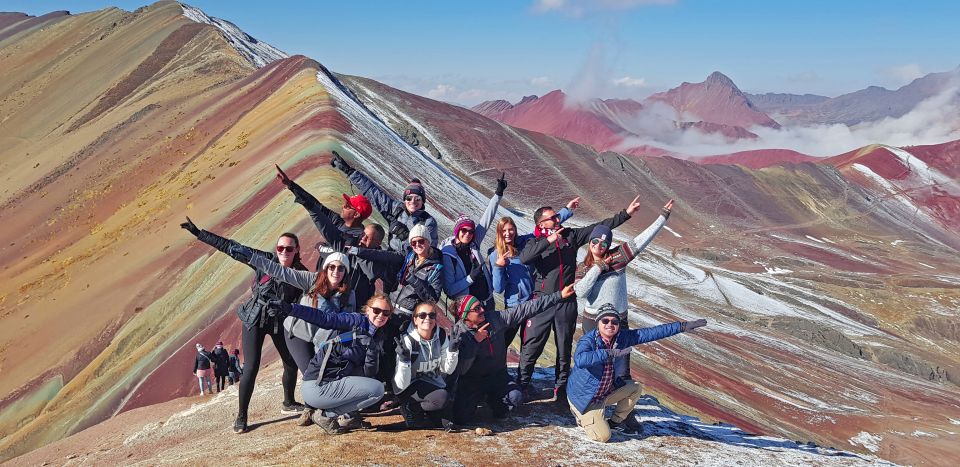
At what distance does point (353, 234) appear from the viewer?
27.2 feet

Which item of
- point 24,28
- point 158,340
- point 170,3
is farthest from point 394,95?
point 24,28

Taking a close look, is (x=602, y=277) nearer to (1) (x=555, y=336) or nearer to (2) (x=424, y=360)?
(1) (x=555, y=336)

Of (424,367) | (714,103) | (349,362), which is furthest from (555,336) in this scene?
(714,103)

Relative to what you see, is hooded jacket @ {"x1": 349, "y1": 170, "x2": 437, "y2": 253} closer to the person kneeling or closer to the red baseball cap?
the red baseball cap

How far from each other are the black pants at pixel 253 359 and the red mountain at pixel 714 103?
187 meters

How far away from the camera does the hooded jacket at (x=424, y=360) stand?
652 cm

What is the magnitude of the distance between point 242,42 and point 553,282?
62715mm

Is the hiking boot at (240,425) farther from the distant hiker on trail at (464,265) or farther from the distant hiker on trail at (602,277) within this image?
the distant hiker on trail at (602,277)

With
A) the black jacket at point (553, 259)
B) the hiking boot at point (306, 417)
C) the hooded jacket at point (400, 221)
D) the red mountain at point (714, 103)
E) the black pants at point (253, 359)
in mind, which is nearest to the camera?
the black pants at point (253, 359)

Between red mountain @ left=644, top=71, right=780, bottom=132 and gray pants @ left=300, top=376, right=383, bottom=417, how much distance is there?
188m

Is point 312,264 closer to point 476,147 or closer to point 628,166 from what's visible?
point 476,147

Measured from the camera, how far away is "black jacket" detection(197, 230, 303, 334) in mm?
6816

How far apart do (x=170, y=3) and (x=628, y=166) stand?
48.4 metres

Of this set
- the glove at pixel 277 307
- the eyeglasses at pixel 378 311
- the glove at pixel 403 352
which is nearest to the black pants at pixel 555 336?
the glove at pixel 403 352
